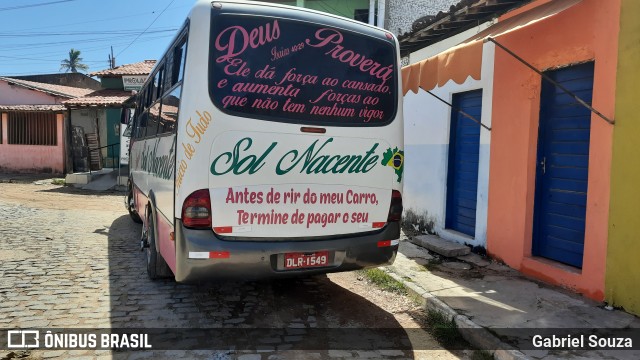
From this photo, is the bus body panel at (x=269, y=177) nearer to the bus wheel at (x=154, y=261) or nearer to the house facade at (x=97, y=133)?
the bus wheel at (x=154, y=261)

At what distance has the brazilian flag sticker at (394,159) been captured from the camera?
4074 millimetres

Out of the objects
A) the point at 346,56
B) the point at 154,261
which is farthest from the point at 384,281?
the point at 346,56

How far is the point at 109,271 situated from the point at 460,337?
4.25 m

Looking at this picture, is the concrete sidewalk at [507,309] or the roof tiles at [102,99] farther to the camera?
the roof tiles at [102,99]

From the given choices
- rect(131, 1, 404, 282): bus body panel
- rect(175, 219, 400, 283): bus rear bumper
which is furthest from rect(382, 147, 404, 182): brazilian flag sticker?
rect(175, 219, 400, 283): bus rear bumper

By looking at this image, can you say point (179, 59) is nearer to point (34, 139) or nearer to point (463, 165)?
point (463, 165)

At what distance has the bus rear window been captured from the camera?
350 cm

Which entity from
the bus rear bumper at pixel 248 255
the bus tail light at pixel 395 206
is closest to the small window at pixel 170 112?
the bus rear bumper at pixel 248 255

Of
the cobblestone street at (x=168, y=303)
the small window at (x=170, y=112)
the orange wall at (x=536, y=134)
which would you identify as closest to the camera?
the cobblestone street at (x=168, y=303)

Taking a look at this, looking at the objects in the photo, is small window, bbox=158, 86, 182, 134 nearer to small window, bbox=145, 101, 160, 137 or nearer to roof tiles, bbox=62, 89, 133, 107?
small window, bbox=145, 101, 160, 137

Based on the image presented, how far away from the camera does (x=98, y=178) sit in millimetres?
15523

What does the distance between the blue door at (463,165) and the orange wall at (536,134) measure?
66cm

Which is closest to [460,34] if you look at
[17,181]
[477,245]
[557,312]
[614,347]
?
[477,245]

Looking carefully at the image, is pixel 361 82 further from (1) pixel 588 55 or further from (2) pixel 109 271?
(2) pixel 109 271
